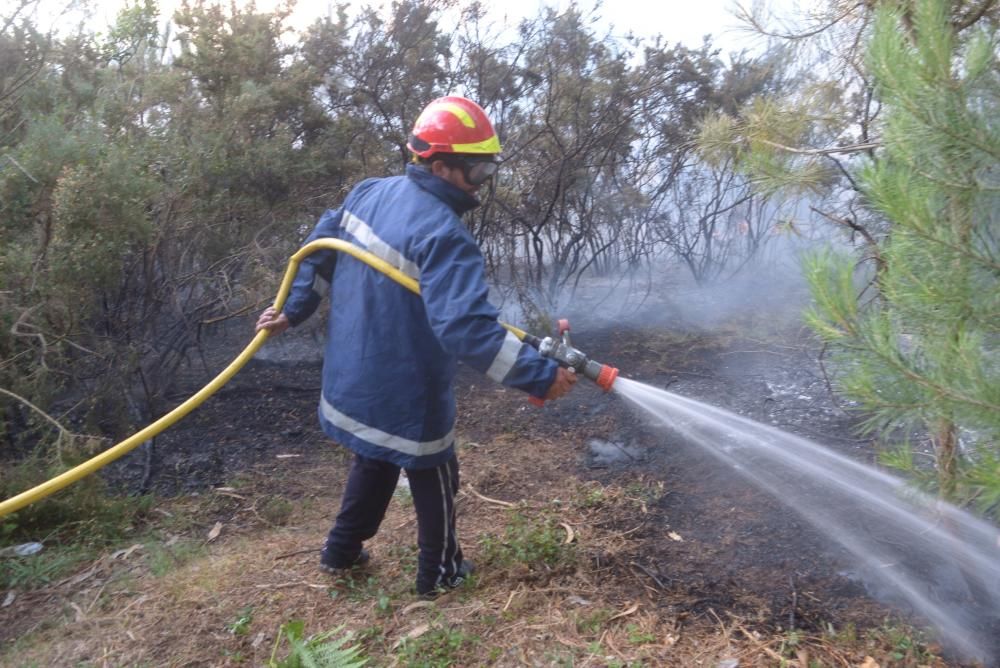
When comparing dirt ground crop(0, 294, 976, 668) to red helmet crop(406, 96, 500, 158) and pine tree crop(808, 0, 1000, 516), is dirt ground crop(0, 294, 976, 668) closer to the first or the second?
pine tree crop(808, 0, 1000, 516)

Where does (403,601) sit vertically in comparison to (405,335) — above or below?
below

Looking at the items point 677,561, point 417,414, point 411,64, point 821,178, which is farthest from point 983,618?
point 411,64

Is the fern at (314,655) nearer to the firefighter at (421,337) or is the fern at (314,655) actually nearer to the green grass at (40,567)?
the firefighter at (421,337)

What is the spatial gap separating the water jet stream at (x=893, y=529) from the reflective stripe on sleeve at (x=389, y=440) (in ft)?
2.46

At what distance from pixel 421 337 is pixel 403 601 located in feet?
3.53

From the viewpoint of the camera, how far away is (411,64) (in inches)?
224

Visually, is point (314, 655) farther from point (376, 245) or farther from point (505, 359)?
point (376, 245)

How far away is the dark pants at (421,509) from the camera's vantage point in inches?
115

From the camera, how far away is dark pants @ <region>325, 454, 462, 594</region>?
293 cm

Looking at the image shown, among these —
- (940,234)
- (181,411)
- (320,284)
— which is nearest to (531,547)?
(320,284)

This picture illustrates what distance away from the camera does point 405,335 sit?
275cm

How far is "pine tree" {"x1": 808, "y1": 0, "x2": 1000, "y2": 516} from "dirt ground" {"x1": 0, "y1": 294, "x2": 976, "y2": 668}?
0.96 m

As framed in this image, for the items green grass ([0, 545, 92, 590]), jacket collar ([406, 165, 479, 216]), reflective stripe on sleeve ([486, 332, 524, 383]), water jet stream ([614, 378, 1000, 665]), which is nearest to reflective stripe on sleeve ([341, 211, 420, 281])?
A: jacket collar ([406, 165, 479, 216])

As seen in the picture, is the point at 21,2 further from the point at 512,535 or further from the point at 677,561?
the point at 677,561
